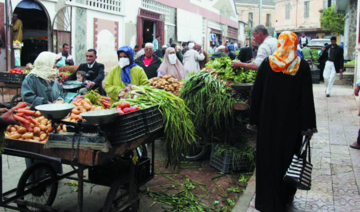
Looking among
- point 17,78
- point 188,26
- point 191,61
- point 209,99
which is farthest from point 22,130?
point 188,26

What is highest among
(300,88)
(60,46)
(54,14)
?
(54,14)

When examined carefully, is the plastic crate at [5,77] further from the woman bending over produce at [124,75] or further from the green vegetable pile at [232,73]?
the green vegetable pile at [232,73]

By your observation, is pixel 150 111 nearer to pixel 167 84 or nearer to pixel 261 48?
pixel 261 48

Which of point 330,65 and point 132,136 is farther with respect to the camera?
point 330,65

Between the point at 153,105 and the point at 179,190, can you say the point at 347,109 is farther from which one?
the point at 153,105

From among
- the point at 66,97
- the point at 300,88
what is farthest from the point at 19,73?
the point at 300,88

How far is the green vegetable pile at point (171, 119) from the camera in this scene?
3664mm

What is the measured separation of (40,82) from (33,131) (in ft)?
3.99

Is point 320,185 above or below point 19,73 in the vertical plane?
below

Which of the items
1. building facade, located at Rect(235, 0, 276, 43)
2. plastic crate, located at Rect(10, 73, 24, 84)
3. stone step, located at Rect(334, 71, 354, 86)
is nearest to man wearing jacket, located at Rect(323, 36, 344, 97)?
stone step, located at Rect(334, 71, 354, 86)

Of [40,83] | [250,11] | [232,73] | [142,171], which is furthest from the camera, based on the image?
[250,11]

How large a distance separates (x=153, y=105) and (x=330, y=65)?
9.45 metres

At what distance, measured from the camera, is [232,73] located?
5379 mm

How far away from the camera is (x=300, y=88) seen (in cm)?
337
